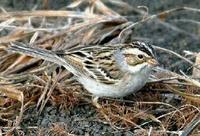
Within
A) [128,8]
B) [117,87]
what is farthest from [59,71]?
[128,8]

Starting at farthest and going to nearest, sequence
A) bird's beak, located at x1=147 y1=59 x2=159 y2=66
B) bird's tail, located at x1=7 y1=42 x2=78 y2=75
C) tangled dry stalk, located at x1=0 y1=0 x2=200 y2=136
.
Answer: bird's tail, located at x1=7 y1=42 x2=78 y2=75 → tangled dry stalk, located at x1=0 y1=0 x2=200 y2=136 → bird's beak, located at x1=147 y1=59 x2=159 y2=66

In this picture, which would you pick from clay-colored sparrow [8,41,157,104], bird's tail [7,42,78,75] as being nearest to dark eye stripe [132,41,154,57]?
clay-colored sparrow [8,41,157,104]

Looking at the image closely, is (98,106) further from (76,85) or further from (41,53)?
(41,53)

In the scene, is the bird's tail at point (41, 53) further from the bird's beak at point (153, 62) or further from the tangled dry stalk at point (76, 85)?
the bird's beak at point (153, 62)

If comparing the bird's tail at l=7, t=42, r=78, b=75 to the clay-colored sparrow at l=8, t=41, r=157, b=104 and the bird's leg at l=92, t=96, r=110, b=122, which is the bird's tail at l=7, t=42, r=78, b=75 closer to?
the clay-colored sparrow at l=8, t=41, r=157, b=104

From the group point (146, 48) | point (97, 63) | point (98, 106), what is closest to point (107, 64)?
point (97, 63)

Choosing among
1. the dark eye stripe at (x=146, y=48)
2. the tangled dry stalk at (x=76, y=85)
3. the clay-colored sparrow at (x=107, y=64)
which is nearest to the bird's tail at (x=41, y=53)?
the clay-colored sparrow at (x=107, y=64)
